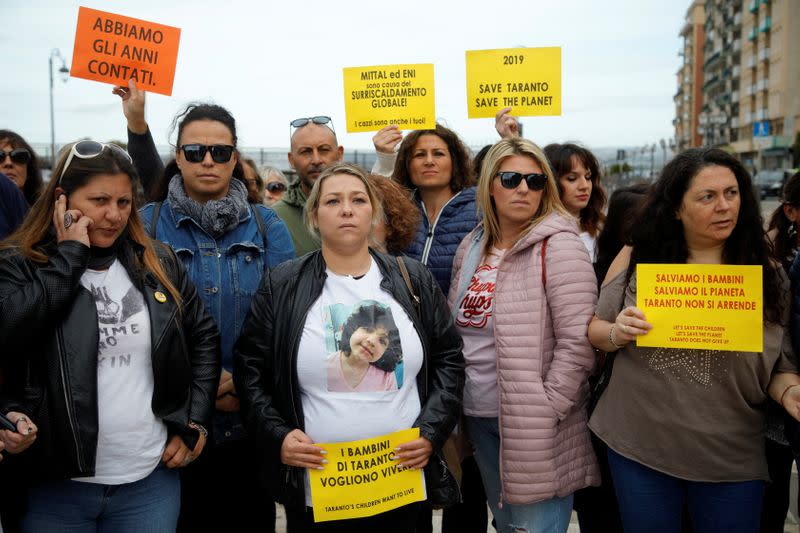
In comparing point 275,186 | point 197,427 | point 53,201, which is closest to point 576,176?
point 197,427

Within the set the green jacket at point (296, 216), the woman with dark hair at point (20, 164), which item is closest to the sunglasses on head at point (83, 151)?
the green jacket at point (296, 216)

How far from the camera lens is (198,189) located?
10.4ft

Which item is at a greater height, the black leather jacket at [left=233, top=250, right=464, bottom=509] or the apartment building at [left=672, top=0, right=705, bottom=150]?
the apartment building at [left=672, top=0, right=705, bottom=150]

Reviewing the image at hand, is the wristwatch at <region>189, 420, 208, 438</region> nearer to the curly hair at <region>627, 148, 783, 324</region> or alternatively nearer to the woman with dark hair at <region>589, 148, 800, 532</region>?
the woman with dark hair at <region>589, 148, 800, 532</region>

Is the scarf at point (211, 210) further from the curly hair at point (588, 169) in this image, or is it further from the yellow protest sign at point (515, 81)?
the curly hair at point (588, 169)

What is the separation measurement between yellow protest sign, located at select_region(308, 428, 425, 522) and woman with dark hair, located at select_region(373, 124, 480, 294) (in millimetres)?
1308

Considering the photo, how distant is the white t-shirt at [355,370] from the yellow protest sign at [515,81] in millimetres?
2166

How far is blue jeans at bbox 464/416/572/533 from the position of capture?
2896 mm

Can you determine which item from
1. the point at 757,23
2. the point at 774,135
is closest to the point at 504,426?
the point at 774,135

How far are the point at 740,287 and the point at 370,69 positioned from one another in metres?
2.64

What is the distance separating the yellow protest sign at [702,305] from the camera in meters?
2.55

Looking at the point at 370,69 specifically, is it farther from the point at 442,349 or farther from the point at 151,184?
the point at 442,349

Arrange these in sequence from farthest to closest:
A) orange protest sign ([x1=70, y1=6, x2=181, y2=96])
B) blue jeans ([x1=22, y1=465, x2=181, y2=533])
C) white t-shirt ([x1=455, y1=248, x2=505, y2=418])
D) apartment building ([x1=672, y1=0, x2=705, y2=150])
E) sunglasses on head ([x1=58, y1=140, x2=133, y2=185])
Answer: apartment building ([x1=672, y1=0, x2=705, y2=150]), orange protest sign ([x1=70, y1=6, x2=181, y2=96]), white t-shirt ([x1=455, y1=248, x2=505, y2=418]), sunglasses on head ([x1=58, y1=140, x2=133, y2=185]), blue jeans ([x1=22, y1=465, x2=181, y2=533])

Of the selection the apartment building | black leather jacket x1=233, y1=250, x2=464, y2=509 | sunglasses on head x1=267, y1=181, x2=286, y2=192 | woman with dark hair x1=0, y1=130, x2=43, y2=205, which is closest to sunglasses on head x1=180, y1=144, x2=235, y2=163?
black leather jacket x1=233, y1=250, x2=464, y2=509
